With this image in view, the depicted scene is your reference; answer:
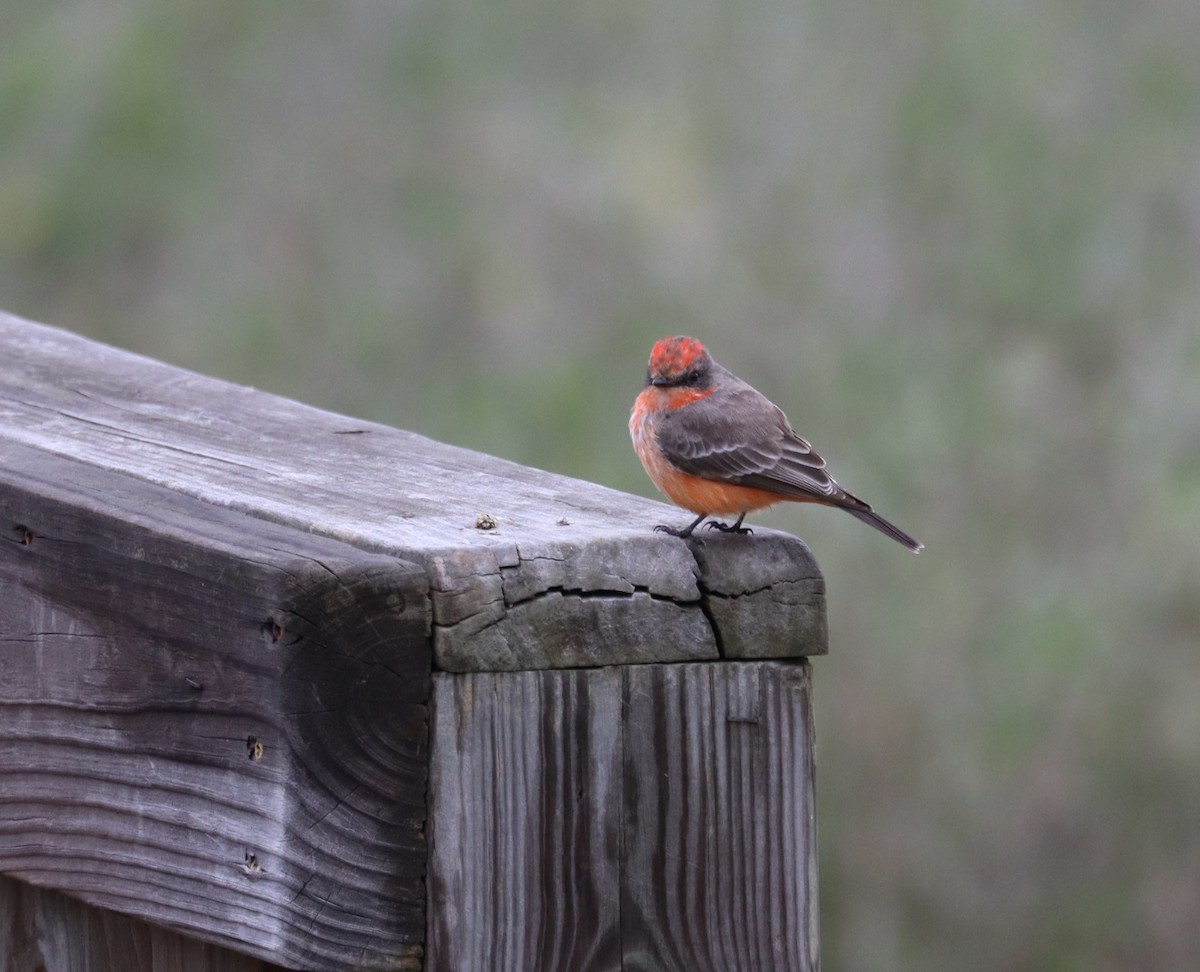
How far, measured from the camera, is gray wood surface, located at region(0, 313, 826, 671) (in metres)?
1.80

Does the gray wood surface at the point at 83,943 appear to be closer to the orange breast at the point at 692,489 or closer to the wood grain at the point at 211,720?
the wood grain at the point at 211,720

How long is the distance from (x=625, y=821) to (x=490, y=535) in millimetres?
351

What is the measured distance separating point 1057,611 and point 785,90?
12.6ft

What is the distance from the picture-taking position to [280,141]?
33.7ft

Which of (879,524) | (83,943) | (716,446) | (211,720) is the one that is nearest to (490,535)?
(211,720)

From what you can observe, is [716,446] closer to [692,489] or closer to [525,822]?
[692,489]

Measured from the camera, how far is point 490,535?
1.90 m

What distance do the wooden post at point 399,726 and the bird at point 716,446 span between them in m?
1.92

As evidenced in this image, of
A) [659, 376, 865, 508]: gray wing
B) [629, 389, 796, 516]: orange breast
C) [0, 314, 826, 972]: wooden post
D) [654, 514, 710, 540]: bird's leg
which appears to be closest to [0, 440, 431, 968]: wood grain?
[0, 314, 826, 972]: wooden post

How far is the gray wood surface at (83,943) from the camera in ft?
6.54

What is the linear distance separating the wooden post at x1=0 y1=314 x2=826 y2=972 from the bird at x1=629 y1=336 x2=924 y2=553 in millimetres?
1925

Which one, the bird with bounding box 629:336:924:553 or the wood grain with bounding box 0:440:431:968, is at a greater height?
the bird with bounding box 629:336:924:553

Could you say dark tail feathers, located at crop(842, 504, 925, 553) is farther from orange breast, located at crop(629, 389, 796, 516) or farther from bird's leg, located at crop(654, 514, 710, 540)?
bird's leg, located at crop(654, 514, 710, 540)

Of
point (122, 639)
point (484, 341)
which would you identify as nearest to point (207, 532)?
point (122, 639)
